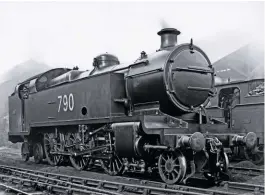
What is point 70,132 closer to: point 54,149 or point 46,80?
point 54,149

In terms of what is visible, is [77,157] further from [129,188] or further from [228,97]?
[228,97]

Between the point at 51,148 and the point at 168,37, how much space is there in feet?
16.0

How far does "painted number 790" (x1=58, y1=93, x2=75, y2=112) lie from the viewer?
28.3ft

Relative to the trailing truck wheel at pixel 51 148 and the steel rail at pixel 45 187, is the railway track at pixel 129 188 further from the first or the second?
the trailing truck wheel at pixel 51 148

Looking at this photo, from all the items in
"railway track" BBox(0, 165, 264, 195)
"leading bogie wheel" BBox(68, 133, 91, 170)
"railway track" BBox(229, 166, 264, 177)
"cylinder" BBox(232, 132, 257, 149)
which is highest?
"cylinder" BBox(232, 132, 257, 149)

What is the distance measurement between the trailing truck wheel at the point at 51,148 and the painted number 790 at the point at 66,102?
42.5 inches

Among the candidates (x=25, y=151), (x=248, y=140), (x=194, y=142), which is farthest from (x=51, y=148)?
(x=248, y=140)

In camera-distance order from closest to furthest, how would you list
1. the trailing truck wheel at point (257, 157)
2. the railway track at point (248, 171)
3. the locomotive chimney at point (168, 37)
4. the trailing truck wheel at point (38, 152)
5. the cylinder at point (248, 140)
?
the cylinder at point (248, 140) → the locomotive chimney at point (168, 37) → the railway track at point (248, 171) → the trailing truck wheel at point (257, 157) → the trailing truck wheel at point (38, 152)

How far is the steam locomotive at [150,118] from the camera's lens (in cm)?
605

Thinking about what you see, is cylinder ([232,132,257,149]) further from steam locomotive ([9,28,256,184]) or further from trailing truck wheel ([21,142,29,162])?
trailing truck wheel ([21,142,29,162])

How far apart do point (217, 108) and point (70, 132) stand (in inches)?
175

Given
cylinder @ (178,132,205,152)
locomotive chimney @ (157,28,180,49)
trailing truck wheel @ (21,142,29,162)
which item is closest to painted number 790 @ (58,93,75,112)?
locomotive chimney @ (157,28,180,49)

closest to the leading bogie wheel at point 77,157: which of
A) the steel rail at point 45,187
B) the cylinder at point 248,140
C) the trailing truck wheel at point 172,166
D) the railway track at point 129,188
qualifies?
the railway track at point 129,188

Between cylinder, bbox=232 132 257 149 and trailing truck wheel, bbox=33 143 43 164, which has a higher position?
cylinder, bbox=232 132 257 149
